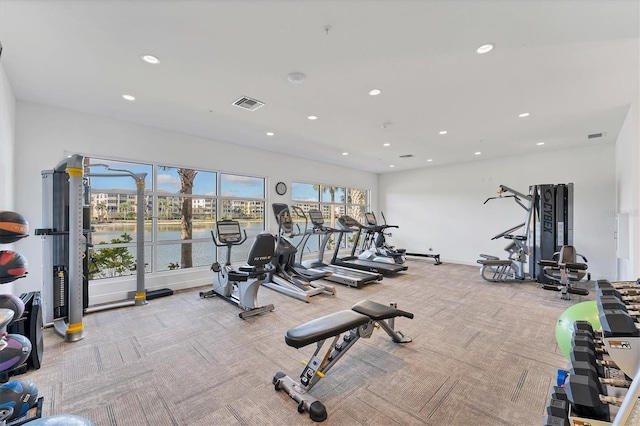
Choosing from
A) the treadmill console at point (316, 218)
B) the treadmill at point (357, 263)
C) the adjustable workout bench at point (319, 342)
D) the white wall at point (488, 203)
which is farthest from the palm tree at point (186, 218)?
the white wall at point (488, 203)

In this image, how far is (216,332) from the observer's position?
319 cm

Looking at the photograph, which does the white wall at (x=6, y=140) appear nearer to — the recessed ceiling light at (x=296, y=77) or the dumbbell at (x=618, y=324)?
the recessed ceiling light at (x=296, y=77)

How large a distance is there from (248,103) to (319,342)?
10.3 ft

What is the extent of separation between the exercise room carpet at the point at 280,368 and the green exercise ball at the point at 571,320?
1.15 ft

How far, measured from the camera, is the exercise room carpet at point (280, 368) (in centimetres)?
193

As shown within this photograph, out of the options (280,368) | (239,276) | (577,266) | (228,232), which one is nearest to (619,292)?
(280,368)

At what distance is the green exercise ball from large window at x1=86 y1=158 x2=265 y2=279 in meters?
5.38

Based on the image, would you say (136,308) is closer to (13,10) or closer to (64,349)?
(64,349)

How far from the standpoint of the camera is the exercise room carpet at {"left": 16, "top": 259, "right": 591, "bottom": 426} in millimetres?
1926

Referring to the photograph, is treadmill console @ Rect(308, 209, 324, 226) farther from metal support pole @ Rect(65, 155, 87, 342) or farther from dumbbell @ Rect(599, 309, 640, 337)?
dumbbell @ Rect(599, 309, 640, 337)

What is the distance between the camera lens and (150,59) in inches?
104

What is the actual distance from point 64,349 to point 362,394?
3.08m

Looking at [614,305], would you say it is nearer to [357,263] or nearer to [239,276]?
[239,276]

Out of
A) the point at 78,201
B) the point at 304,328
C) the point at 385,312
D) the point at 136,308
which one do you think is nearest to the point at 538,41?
the point at 385,312
